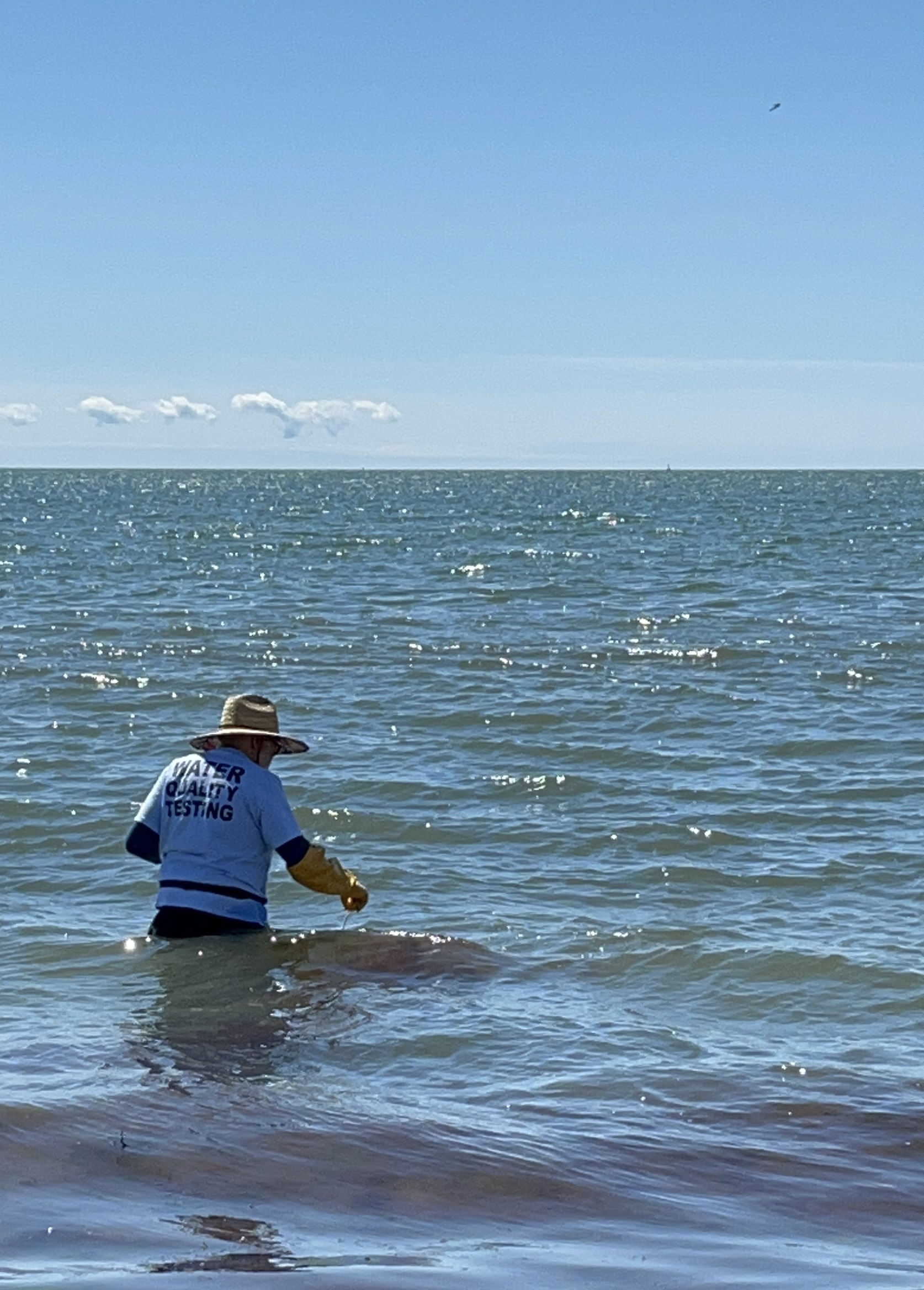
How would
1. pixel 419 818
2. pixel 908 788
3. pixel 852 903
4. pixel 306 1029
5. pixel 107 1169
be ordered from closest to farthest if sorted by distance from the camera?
pixel 107 1169
pixel 306 1029
pixel 852 903
pixel 419 818
pixel 908 788

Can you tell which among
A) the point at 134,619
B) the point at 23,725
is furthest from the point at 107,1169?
the point at 134,619

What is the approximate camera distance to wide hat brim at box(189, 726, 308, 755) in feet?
25.1

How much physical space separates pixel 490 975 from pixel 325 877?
3.31 feet

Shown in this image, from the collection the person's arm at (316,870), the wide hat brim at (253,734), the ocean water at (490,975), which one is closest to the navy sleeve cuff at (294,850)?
the person's arm at (316,870)

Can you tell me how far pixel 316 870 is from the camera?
24.9 ft

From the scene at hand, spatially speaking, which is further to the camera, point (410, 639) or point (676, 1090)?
point (410, 639)

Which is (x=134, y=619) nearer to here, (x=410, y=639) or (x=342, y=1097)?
(x=410, y=639)

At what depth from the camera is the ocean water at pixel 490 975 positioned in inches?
197

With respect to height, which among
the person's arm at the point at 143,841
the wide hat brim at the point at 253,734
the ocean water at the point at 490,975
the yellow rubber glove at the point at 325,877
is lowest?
the ocean water at the point at 490,975

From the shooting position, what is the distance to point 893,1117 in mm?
6199

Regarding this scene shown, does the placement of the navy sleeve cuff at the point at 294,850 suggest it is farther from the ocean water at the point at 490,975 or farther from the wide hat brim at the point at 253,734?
the ocean water at the point at 490,975

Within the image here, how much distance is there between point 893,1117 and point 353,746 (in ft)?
27.6

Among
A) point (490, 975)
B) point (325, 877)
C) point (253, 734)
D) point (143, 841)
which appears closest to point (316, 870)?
point (325, 877)

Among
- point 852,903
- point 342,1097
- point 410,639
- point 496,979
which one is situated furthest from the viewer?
point 410,639
